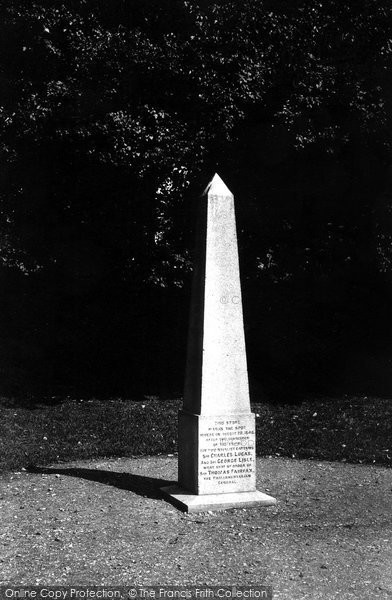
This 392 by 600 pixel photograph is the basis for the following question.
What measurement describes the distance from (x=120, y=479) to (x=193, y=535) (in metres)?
2.35

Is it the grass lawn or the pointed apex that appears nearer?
the pointed apex

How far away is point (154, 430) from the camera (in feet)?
42.4

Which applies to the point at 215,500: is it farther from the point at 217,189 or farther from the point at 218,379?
the point at 217,189

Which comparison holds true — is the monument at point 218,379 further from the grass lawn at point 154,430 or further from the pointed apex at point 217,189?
the grass lawn at point 154,430

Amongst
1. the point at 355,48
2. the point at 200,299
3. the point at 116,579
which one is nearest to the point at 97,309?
the point at 355,48

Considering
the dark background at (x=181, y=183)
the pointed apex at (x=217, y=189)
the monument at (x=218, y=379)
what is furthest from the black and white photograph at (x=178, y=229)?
the pointed apex at (x=217, y=189)

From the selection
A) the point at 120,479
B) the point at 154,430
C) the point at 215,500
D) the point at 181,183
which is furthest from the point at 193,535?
the point at 181,183

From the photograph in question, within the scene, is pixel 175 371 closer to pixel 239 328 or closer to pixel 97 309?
pixel 97 309

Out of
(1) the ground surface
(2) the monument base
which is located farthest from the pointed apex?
(1) the ground surface

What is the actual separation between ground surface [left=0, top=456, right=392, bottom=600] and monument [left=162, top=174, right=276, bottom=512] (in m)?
0.38

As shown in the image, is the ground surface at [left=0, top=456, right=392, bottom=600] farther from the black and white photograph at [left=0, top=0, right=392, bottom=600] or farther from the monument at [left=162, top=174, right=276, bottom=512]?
the monument at [left=162, top=174, right=276, bottom=512]

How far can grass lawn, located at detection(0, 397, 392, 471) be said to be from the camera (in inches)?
444

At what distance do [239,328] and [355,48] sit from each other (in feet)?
31.3

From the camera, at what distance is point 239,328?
328 inches
